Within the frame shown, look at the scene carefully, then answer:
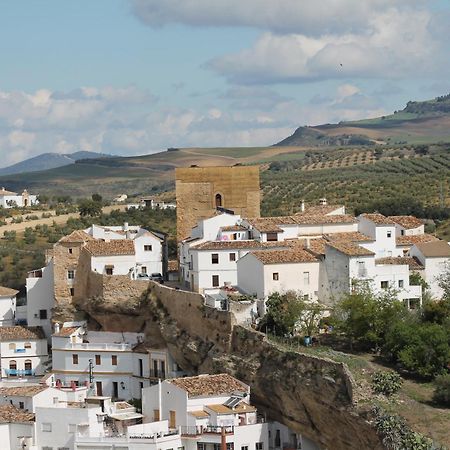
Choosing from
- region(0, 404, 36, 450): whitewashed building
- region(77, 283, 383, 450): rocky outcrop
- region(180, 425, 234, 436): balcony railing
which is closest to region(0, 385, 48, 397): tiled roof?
region(0, 404, 36, 450): whitewashed building

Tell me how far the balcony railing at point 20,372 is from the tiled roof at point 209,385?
13.4 m

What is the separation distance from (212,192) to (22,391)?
17.0 m

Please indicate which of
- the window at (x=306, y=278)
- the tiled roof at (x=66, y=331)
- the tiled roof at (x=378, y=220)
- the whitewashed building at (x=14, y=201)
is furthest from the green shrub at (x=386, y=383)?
the whitewashed building at (x=14, y=201)

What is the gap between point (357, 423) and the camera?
4053cm

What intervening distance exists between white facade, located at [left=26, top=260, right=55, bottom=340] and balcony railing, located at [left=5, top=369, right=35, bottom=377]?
2908 millimetres

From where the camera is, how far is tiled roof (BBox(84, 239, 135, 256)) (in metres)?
57.1

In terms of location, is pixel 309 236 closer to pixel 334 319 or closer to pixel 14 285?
pixel 334 319

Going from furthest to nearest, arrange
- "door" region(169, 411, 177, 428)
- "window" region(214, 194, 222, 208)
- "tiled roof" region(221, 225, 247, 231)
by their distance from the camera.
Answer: "window" region(214, 194, 222, 208)
"tiled roof" region(221, 225, 247, 231)
"door" region(169, 411, 177, 428)

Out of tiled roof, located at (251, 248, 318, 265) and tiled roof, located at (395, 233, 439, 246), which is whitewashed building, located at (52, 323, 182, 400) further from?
tiled roof, located at (395, 233, 439, 246)

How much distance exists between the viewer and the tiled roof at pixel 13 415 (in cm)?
4681

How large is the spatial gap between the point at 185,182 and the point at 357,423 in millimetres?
24460

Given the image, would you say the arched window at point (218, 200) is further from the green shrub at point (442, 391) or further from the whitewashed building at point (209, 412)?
the green shrub at point (442, 391)

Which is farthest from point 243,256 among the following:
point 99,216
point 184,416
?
point 99,216

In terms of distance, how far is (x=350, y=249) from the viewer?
50594 mm
